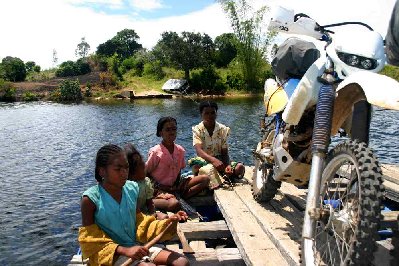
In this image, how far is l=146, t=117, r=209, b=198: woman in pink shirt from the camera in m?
5.54

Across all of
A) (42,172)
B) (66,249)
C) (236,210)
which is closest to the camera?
(236,210)

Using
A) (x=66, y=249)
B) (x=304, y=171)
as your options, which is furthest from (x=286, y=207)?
(x=66, y=249)

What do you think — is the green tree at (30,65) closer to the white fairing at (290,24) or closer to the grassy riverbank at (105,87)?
the grassy riverbank at (105,87)

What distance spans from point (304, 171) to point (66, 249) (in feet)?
15.2

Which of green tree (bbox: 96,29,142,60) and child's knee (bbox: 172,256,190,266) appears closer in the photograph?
child's knee (bbox: 172,256,190,266)

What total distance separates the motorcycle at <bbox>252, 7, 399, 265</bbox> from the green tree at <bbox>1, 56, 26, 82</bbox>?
2351 inches

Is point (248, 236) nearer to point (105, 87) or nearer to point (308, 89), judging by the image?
point (308, 89)

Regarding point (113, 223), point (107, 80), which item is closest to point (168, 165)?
point (113, 223)

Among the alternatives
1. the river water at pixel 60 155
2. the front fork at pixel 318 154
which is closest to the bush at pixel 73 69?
the river water at pixel 60 155

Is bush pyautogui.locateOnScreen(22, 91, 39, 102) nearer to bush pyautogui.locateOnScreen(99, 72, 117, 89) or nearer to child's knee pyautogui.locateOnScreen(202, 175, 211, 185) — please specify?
bush pyautogui.locateOnScreen(99, 72, 117, 89)

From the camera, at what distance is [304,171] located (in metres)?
3.78

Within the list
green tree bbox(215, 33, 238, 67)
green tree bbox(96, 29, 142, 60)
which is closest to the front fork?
green tree bbox(215, 33, 238, 67)

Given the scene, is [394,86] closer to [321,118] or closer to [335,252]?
[321,118]

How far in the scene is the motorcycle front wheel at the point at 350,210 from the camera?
2.26 metres
